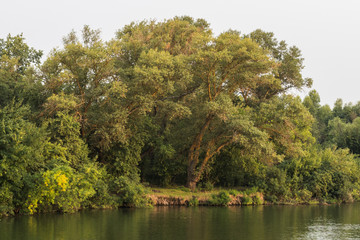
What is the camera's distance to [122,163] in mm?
37156

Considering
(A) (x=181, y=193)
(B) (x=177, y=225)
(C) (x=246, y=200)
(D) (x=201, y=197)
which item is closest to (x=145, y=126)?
(A) (x=181, y=193)

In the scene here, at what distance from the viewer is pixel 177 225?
1001 inches

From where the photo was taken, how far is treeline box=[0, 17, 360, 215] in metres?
29.4

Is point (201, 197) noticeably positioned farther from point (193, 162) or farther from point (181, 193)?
point (193, 162)

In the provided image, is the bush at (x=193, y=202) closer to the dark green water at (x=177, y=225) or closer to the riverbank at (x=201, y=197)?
the riverbank at (x=201, y=197)

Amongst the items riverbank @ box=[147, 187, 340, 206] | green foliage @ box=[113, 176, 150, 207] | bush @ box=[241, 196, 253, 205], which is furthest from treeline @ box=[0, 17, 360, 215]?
bush @ box=[241, 196, 253, 205]

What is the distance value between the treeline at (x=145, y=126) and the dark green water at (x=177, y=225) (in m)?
2.85

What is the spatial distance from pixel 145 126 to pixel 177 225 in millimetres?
18376

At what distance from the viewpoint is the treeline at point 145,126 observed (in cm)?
2944

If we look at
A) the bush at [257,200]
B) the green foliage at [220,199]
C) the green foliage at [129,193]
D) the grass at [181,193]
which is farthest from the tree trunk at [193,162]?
the green foliage at [129,193]

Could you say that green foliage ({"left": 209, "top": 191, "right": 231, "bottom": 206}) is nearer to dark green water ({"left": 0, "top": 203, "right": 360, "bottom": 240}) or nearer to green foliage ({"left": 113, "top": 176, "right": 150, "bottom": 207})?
dark green water ({"left": 0, "top": 203, "right": 360, "bottom": 240})

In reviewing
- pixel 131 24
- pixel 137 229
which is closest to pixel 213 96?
pixel 131 24

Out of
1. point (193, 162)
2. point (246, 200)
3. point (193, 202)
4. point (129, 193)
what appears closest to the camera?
point (129, 193)

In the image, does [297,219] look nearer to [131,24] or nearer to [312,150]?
[312,150]
